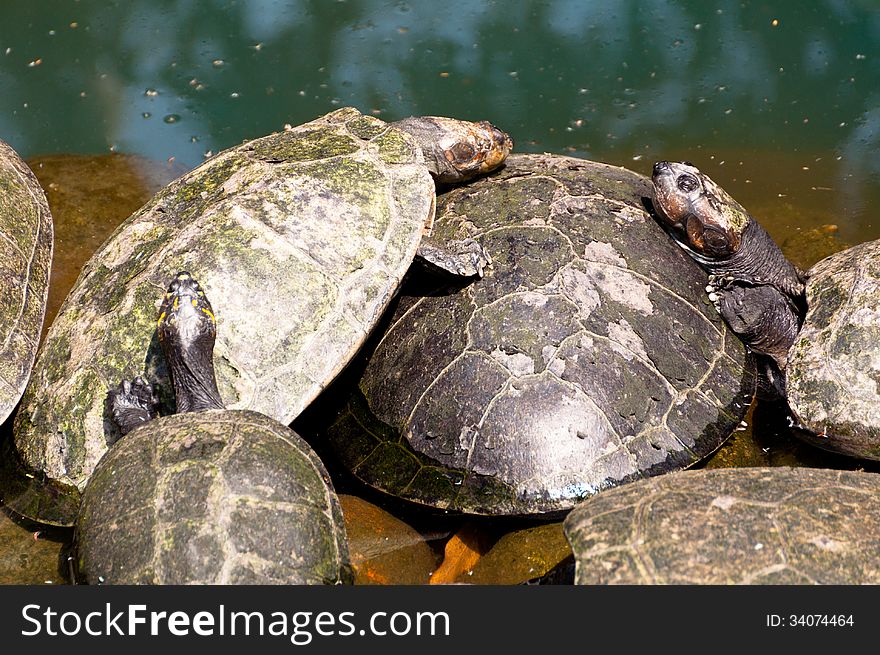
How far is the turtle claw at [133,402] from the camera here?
4012mm

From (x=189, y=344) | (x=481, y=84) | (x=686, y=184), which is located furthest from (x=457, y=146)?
(x=481, y=84)

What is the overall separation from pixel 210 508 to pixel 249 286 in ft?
4.46

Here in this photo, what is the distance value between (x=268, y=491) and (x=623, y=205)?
280cm

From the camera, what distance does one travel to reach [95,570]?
3.25 meters

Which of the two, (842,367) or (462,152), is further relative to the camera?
(462,152)

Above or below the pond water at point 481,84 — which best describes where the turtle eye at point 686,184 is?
above

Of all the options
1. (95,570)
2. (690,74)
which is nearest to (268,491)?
(95,570)

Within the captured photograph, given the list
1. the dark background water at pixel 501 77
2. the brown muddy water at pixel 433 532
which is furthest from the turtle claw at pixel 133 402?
the dark background water at pixel 501 77

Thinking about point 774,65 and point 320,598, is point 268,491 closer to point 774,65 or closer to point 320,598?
point 320,598

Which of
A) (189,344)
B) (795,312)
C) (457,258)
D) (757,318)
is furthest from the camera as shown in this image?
(795,312)

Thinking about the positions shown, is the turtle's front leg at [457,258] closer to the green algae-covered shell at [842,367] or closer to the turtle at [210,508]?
the turtle at [210,508]

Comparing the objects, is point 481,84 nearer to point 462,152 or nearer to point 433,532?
point 462,152

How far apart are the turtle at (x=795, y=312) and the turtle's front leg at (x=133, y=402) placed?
311 cm

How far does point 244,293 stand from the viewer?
4207 millimetres
